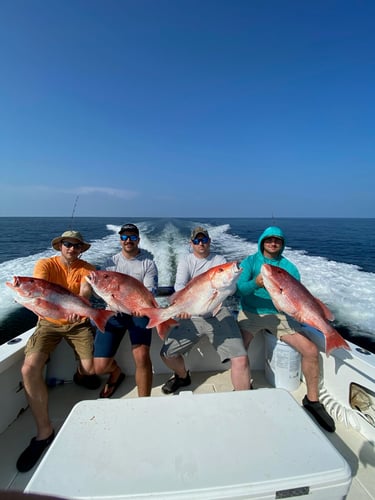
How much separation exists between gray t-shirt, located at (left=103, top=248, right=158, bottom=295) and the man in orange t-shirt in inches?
13.9

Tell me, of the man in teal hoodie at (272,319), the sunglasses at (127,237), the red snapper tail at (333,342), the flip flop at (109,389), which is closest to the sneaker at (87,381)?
the flip flop at (109,389)

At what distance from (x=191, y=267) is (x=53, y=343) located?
186 centimetres

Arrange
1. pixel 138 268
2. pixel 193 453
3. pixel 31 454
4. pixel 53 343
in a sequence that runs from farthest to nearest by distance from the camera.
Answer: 1. pixel 138 268
2. pixel 53 343
3. pixel 31 454
4. pixel 193 453

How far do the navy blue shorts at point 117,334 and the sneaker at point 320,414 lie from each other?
1.88m

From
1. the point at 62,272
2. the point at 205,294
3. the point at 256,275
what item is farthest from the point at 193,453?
the point at 62,272

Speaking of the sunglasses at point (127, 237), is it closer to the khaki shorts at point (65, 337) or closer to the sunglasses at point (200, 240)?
the sunglasses at point (200, 240)

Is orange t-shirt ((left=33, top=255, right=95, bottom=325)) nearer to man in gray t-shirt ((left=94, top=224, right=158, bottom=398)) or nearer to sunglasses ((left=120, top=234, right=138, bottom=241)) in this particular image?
man in gray t-shirt ((left=94, top=224, right=158, bottom=398))

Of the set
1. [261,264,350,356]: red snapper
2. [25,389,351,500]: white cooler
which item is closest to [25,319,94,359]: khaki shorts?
[25,389,351,500]: white cooler

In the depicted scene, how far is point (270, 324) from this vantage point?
332cm

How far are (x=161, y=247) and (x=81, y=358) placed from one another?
512 inches

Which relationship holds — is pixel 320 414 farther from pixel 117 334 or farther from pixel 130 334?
pixel 117 334

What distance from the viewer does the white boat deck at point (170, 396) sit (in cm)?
217

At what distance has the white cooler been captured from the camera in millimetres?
1165

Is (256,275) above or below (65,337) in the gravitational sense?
above
